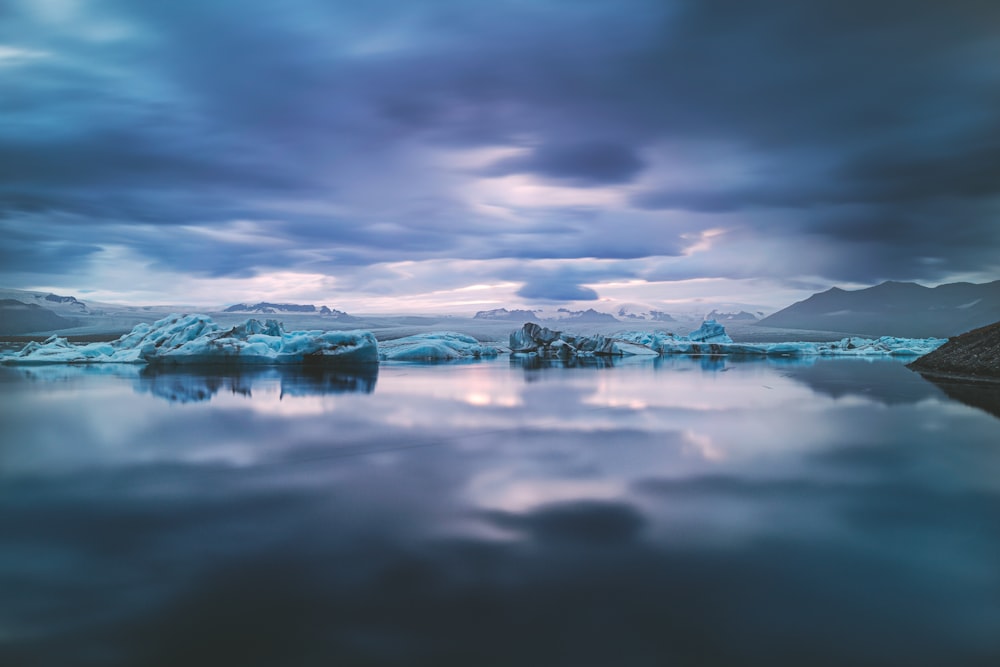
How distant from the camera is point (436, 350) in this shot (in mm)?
33656

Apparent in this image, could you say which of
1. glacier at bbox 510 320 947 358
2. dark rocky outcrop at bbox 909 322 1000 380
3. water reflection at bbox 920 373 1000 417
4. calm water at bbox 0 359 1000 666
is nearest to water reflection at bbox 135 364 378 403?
calm water at bbox 0 359 1000 666

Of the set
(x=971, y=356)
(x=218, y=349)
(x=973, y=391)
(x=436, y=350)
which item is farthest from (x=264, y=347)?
(x=971, y=356)

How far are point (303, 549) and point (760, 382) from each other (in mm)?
17175

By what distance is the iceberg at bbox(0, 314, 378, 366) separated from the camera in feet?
80.4

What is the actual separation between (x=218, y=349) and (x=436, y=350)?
12.5 meters

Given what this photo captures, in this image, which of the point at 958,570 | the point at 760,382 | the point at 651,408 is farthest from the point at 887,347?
the point at 958,570

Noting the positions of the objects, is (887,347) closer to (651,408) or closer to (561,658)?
(651,408)

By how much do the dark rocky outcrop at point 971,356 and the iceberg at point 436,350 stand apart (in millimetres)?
23027

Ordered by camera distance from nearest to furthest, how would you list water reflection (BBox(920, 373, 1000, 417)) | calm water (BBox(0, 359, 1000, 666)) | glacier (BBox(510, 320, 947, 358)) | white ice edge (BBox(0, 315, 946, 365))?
calm water (BBox(0, 359, 1000, 666)) < water reflection (BBox(920, 373, 1000, 417)) < white ice edge (BBox(0, 315, 946, 365)) < glacier (BBox(510, 320, 947, 358))

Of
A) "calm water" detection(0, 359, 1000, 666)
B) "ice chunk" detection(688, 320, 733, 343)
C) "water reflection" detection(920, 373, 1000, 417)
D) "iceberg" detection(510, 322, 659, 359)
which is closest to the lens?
"calm water" detection(0, 359, 1000, 666)

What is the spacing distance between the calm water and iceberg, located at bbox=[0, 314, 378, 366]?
55.0ft

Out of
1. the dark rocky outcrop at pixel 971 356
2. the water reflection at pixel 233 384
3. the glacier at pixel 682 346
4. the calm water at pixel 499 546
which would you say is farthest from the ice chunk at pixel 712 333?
the calm water at pixel 499 546

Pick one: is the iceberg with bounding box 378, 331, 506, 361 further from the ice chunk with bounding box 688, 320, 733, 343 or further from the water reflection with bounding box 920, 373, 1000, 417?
the water reflection with bounding box 920, 373, 1000, 417

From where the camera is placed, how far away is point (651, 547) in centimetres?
376
